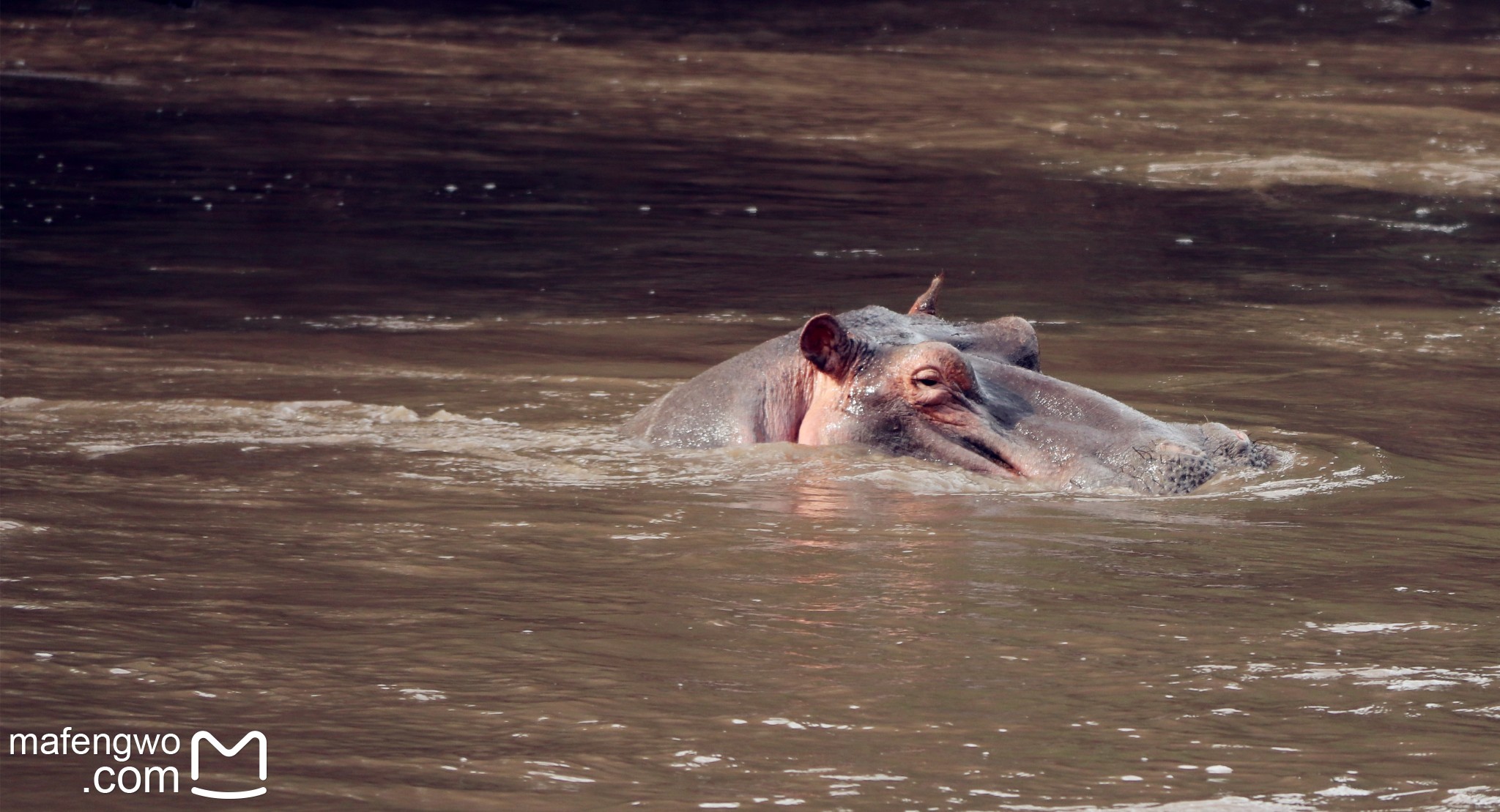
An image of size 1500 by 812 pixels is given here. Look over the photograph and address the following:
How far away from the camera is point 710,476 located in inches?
257

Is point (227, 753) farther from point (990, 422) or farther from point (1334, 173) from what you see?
point (1334, 173)

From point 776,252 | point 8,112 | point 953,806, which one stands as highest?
point 8,112

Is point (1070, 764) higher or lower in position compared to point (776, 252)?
lower

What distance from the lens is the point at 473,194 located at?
1477 centimetres

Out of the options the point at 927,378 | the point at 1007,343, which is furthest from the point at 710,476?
the point at 1007,343

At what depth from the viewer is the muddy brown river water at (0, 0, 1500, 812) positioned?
386 centimetres

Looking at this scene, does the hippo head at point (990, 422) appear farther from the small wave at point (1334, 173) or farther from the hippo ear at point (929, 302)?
the small wave at point (1334, 173)

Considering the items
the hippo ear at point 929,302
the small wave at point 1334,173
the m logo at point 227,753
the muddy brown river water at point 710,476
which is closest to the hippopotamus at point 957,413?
the muddy brown river water at point 710,476

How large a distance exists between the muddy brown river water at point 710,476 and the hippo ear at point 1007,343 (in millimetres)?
533

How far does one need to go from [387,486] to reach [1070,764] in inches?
128

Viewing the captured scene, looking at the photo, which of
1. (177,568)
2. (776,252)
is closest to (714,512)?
(177,568)

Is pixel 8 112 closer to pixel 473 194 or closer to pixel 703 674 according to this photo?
pixel 473 194

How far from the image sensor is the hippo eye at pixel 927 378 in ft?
20.7

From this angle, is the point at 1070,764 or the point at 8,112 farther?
the point at 8,112
